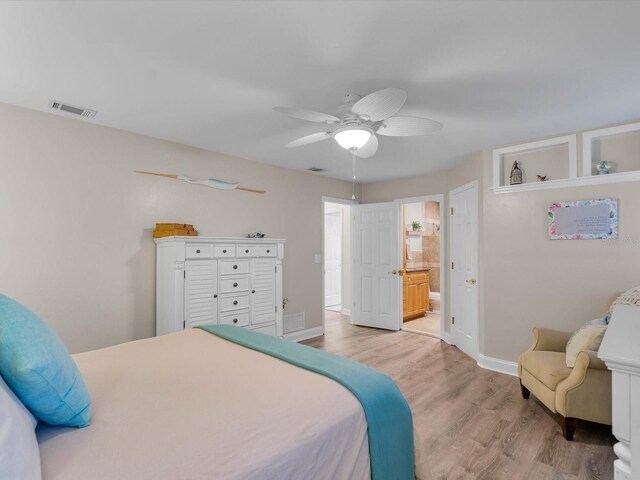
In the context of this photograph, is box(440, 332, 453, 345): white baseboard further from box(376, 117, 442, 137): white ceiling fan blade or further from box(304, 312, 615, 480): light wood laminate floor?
box(376, 117, 442, 137): white ceiling fan blade

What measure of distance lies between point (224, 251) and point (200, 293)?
1.59 ft

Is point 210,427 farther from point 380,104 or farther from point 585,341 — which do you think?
point 585,341

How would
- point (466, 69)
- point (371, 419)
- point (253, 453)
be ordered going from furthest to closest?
1. point (466, 69)
2. point (371, 419)
3. point (253, 453)

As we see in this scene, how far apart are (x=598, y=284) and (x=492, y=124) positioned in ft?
5.79

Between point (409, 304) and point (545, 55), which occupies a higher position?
point (545, 55)

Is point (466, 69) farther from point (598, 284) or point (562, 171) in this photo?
point (598, 284)

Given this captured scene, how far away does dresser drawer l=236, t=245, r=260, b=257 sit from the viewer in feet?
11.8

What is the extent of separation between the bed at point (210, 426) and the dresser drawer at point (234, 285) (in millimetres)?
→ 1710

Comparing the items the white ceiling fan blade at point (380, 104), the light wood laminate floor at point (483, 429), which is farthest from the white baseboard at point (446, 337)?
the white ceiling fan blade at point (380, 104)

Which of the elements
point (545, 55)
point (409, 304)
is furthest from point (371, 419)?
point (409, 304)

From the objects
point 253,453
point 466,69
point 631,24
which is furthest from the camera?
point 466,69

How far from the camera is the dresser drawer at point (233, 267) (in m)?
3.45

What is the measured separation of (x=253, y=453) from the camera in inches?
40.1

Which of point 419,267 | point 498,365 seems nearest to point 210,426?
point 498,365
